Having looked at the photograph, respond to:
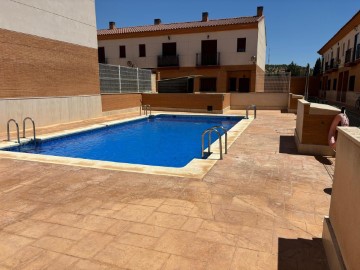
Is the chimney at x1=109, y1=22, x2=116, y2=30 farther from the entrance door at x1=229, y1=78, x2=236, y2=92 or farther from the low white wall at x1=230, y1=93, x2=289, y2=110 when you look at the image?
the low white wall at x1=230, y1=93, x2=289, y2=110

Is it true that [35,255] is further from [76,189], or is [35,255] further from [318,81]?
[318,81]

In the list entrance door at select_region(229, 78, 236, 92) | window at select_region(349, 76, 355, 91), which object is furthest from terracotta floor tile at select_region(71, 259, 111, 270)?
window at select_region(349, 76, 355, 91)

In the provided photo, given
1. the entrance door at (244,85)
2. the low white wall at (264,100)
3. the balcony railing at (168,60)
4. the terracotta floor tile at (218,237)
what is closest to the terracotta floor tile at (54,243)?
the terracotta floor tile at (218,237)

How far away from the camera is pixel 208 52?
2762 cm

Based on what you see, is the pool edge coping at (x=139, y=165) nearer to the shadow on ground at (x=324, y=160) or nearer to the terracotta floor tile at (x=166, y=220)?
the terracotta floor tile at (x=166, y=220)

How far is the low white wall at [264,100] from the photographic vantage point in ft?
70.8

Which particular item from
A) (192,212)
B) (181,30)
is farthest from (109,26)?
(192,212)

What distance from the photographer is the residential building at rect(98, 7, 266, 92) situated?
86.6ft

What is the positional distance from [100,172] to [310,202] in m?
4.23

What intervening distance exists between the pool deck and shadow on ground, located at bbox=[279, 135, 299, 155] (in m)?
1.58

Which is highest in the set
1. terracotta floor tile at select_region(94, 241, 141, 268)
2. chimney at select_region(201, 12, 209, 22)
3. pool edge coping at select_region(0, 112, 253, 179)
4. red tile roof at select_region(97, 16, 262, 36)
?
chimney at select_region(201, 12, 209, 22)

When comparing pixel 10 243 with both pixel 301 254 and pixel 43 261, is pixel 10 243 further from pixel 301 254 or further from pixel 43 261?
pixel 301 254

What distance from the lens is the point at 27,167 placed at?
6.61 m

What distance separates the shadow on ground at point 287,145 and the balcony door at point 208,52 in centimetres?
1859
